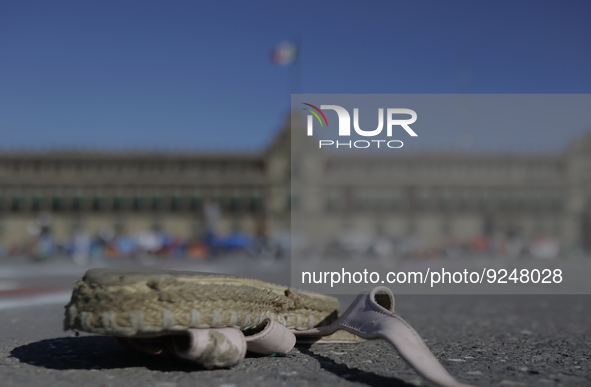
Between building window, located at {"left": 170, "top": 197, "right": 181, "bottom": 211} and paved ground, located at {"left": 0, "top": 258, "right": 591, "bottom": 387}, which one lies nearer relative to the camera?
paved ground, located at {"left": 0, "top": 258, "right": 591, "bottom": 387}

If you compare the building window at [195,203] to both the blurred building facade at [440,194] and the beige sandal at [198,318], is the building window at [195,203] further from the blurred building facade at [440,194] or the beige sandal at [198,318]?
the beige sandal at [198,318]

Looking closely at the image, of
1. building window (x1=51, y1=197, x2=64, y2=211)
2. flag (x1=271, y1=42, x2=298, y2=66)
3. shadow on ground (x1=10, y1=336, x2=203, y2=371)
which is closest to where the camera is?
shadow on ground (x1=10, y1=336, x2=203, y2=371)

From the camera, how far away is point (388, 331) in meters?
2.59

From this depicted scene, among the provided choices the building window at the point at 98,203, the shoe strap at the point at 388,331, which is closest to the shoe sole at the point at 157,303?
the shoe strap at the point at 388,331

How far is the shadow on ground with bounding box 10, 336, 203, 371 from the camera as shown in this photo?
2.75 m

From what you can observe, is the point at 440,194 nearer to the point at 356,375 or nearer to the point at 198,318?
the point at 356,375

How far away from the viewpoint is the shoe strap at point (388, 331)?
230 centimetres

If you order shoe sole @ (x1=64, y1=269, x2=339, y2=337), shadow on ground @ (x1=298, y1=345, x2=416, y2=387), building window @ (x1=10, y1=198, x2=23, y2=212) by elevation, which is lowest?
shadow on ground @ (x1=298, y1=345, x2=416, y2=387)

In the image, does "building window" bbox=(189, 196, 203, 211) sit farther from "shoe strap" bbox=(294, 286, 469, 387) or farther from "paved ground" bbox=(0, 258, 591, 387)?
"shoe strap" bbox=(294, 286, 469, 387)

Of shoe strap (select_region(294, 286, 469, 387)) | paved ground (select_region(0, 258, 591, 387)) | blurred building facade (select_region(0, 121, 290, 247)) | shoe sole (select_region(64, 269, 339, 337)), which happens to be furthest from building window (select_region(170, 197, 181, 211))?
shoe sole (select_region(64, 269, 339, 337))

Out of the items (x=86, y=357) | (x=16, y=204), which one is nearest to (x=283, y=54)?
(x=16, y=204)

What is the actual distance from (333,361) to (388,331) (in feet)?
1.33

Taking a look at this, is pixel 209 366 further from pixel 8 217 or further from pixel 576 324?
pixel 8 217

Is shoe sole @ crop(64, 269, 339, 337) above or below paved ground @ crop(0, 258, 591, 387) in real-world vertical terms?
above
